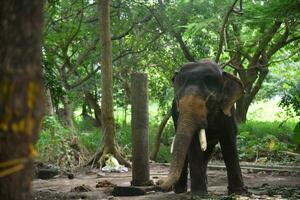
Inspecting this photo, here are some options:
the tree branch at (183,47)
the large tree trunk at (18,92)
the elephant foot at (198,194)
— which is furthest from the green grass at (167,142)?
the large tree trunk at (18,92)

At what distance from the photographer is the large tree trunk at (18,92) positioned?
7.96ft

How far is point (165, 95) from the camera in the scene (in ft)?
71.9

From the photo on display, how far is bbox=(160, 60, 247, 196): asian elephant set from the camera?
334 inches

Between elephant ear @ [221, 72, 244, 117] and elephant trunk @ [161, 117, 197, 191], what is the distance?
89cm

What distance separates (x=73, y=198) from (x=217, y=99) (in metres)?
2.90

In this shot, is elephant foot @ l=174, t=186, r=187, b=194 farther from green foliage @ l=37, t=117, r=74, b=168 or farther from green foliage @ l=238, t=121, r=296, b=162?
green foliage @ l=238, t=121, r=296, b=162

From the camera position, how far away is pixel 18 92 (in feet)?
7.95

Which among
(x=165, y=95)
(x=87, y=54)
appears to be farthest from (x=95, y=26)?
(x=165, y=95)

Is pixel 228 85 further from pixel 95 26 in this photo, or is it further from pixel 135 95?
pixel 95 26

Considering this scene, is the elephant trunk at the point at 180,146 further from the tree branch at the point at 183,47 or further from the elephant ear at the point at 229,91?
the tree branch at the point at 183,47

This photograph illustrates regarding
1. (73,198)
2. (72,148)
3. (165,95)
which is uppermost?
(165,95)

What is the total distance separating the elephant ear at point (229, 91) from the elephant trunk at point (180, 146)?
89 cm

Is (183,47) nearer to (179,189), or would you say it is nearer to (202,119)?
(179,189)

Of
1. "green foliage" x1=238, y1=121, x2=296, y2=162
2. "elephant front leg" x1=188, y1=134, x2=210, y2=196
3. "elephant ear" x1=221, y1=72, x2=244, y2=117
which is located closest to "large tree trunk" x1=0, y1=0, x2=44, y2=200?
"elephant front leg" x1=188, y1=134, x2=210, y2=196
